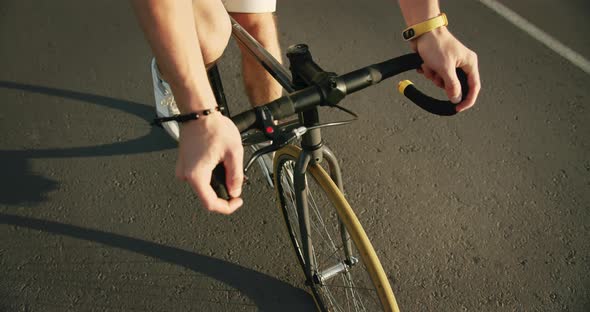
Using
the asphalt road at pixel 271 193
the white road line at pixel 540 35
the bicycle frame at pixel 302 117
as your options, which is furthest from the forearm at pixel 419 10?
the white road line at pixel 540 35

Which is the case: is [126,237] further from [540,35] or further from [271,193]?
[540,35]

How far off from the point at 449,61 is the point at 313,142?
46cm

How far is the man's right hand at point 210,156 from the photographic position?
37.1 inches

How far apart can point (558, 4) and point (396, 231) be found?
2827 mm

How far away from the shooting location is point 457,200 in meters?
2.53

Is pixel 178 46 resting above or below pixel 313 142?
above

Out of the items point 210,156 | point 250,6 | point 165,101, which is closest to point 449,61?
point 210,156

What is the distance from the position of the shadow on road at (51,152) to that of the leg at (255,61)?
83 centimetres

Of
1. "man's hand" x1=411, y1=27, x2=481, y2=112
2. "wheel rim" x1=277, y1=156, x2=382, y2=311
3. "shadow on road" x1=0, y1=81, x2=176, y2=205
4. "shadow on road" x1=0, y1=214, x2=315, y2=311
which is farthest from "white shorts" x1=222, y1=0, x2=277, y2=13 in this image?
"shadow on road" x1=0, y1=214, x2=315, y2=311

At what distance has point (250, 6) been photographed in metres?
1.93

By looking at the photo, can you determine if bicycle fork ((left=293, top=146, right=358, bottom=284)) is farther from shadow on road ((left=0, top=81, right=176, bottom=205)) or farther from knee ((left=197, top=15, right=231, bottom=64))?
shadow on road ((left=0, top=81, right=176, bottom=205))

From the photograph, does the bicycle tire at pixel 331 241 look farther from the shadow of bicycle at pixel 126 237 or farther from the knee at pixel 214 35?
the knee at pixel 214 35

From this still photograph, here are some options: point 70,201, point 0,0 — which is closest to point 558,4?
point 70,201

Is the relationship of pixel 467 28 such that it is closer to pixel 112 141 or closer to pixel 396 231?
pixel 396 231
